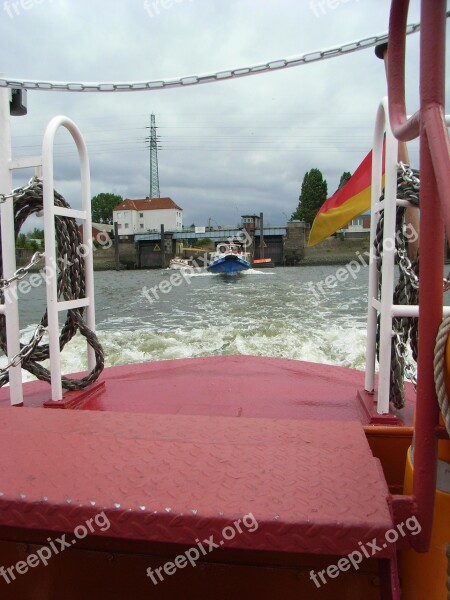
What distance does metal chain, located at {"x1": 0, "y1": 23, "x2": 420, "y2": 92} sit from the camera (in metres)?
2.10

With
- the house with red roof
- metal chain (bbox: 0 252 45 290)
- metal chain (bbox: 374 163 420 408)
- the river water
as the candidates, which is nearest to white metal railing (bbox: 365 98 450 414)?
metal chain (bbox: 374 163 420 408)

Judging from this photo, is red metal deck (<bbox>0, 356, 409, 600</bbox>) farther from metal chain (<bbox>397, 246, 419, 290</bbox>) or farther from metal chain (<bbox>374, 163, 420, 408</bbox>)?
metal chain (<bbox>397, 246, 419, 290</bbox>)

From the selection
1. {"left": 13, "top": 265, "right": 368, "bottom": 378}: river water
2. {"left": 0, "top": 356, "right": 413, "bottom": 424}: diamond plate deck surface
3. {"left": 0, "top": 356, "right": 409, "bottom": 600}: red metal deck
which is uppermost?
{"left": 0, "top": 356, "right": 409, "bottom": 600}: red metal deck

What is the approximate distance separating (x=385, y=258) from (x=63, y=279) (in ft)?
5.42

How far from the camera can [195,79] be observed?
7.52 feet

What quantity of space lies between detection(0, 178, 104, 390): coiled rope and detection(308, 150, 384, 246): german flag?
1339mm

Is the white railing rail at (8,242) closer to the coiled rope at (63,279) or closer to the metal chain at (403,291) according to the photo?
the coiled rope at (63,279)

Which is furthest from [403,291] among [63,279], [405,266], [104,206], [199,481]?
[104,206]

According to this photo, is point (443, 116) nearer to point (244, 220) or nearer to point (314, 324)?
point (314, 324)

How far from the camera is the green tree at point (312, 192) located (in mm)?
60312

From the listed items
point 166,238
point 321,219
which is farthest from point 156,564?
point 166,238

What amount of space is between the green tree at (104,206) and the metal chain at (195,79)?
68.6m

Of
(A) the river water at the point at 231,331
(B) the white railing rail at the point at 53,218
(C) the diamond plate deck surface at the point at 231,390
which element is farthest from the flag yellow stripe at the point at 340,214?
(A) the river water at the point at 231,331

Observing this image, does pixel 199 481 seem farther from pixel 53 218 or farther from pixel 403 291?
pixel 53 218
